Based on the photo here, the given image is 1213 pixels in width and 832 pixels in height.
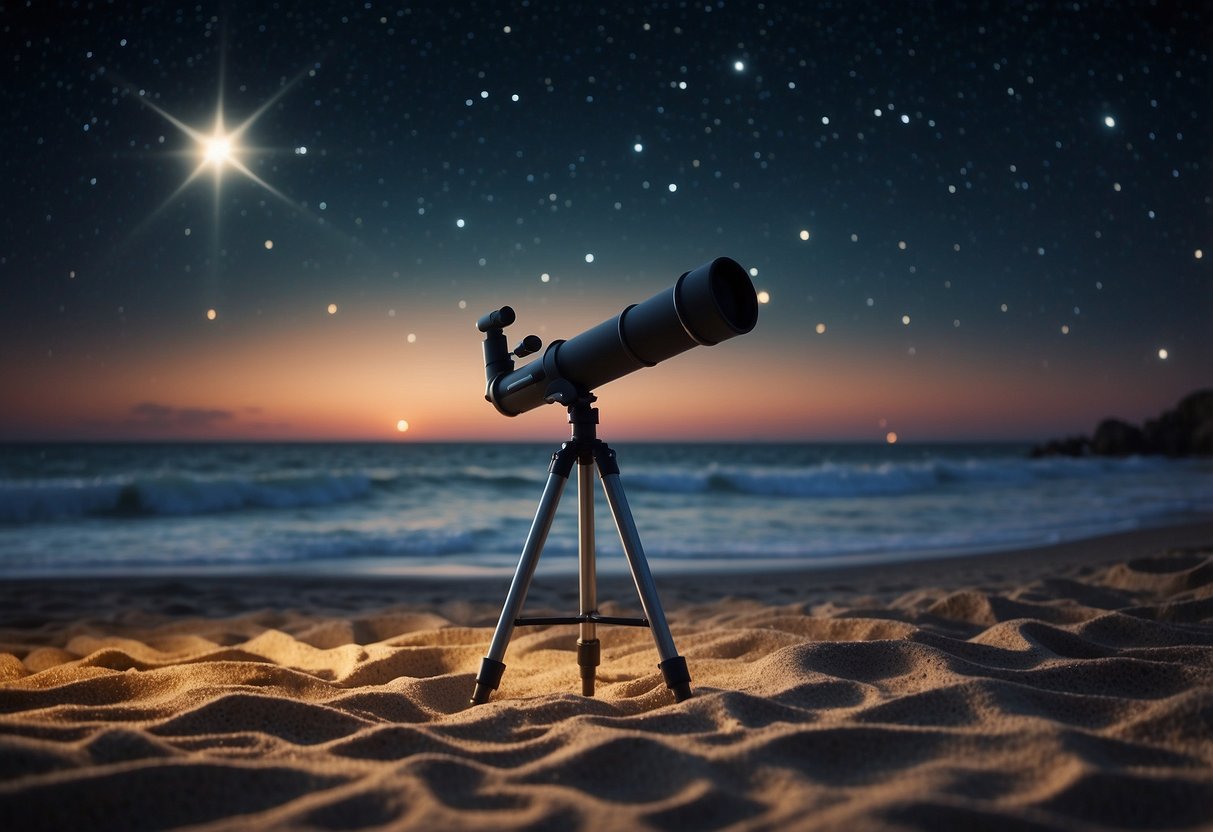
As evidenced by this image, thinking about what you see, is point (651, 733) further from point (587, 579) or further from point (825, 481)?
point (825, 481)

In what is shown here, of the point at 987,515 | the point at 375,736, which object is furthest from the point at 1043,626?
the point at 987,515

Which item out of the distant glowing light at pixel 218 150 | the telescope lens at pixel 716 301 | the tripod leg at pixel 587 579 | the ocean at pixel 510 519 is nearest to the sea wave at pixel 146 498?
the ocean at pixel 510 519

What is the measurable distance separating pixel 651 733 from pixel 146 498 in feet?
38.4

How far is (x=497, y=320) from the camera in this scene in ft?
7.49

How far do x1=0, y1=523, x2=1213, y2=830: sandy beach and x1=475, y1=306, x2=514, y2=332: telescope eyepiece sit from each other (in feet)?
3.60

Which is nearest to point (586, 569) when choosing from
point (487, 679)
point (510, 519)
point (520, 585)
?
point (520, 585)

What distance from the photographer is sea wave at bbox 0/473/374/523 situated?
10484 millimetres

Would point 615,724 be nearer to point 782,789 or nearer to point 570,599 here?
point 782,789

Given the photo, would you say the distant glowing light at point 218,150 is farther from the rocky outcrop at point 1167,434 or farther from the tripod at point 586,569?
the rocky outcrop at point 1167,434

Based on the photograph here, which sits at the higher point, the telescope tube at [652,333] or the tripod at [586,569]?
the telescope tube at [652,333]

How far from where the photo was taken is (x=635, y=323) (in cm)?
187

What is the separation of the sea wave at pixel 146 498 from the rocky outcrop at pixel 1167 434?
30.1 meters

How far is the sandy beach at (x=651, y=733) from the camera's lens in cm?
122

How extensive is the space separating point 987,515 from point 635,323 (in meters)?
10.4
